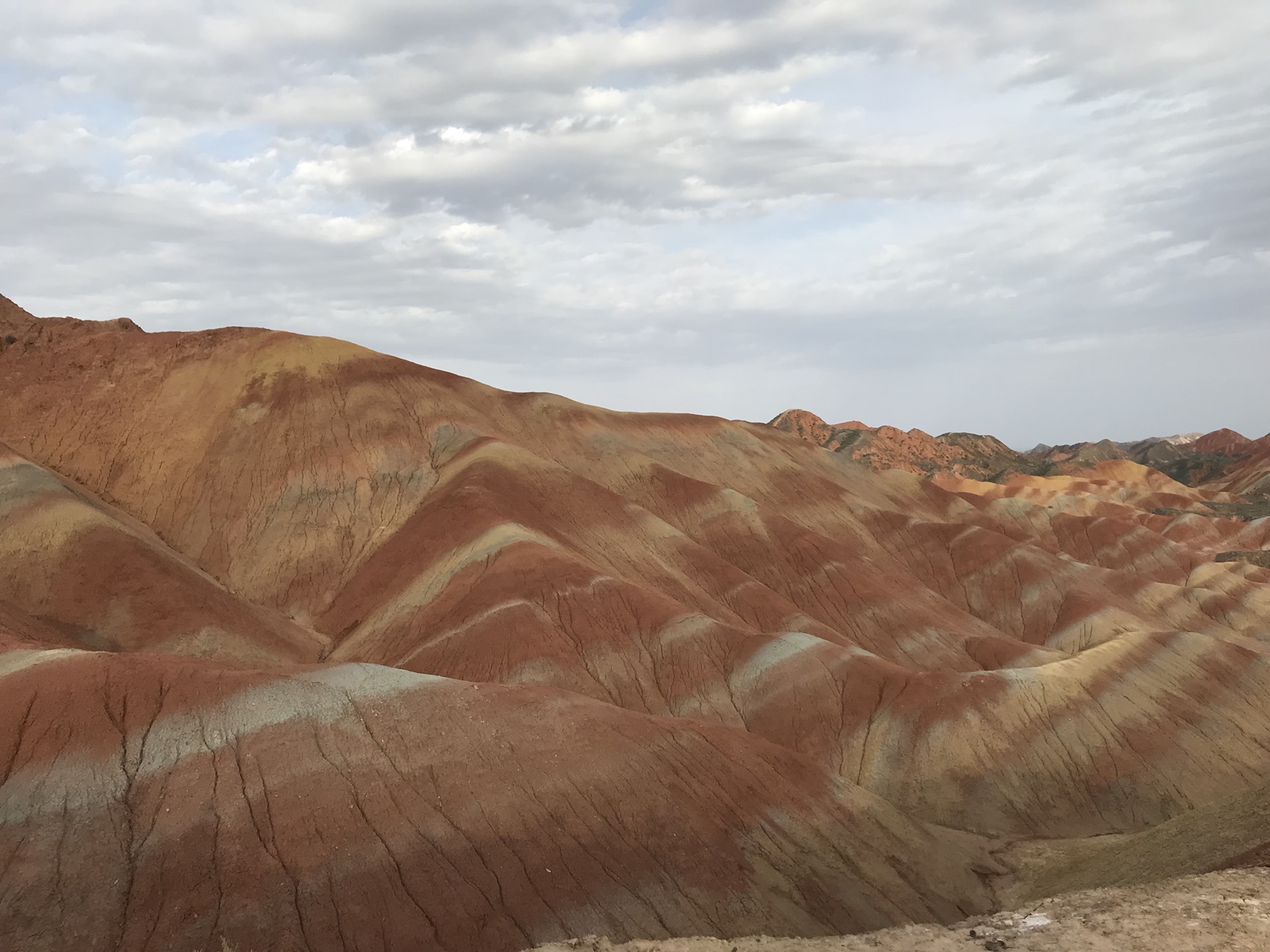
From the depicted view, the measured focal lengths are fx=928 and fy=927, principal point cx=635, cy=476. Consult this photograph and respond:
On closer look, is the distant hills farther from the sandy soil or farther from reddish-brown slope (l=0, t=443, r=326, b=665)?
the sandy soil

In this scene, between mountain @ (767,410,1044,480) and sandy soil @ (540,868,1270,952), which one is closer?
sandy soil @ (540,868,1270,952)

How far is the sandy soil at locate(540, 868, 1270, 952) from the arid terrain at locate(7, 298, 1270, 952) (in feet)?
2.78

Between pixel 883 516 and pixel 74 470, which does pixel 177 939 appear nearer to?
pixel 74 470

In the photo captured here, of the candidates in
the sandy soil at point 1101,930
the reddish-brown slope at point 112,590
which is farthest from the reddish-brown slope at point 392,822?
the reddish-brown slope at point 112,590

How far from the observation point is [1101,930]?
1786 cm

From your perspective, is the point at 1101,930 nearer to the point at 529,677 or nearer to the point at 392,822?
the point at 392,822

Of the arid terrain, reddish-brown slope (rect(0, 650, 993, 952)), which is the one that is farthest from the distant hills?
reddish-brown slope (rect(0, 650, 993, 952))

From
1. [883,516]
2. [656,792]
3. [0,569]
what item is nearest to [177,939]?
[656,792]

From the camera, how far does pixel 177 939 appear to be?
23.2 m

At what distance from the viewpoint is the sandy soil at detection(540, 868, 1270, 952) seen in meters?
17.0

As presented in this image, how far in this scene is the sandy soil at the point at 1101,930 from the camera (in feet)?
55.9

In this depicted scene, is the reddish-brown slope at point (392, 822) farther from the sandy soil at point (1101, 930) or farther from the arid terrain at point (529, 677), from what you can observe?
the sandy soil at point (1101, 930)

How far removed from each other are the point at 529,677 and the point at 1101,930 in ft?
113

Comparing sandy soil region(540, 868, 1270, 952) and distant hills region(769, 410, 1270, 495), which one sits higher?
distant hills region(769, 410, 1270, 495)
